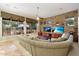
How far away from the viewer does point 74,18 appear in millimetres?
1904

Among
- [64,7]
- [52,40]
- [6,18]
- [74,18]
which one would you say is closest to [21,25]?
[6,18]

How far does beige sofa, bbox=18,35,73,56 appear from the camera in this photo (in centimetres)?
192

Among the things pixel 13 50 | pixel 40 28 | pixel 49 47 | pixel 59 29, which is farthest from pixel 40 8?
pixel 13 50

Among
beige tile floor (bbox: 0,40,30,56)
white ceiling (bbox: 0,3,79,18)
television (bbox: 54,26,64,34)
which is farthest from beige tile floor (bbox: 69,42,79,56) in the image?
beige tile floor (bbox: 0,40,30,56)

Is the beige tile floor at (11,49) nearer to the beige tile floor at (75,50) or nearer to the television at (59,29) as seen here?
the television at (59,29)

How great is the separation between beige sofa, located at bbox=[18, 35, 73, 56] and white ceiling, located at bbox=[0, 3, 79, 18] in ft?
1.63

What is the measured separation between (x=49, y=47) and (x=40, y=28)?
1.32 ft

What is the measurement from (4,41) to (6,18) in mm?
429

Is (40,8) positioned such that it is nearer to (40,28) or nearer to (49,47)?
(40,28)

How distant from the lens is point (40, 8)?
6.20 ft

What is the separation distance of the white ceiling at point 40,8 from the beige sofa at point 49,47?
496 mm

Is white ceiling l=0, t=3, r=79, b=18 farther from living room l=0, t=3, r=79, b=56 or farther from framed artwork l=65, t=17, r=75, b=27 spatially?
framed artwork l=65, t=17, r=75, b=27

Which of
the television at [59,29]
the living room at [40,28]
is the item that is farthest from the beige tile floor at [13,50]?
the television at [59,29]

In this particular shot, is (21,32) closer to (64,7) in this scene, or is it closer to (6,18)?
(6,18)
